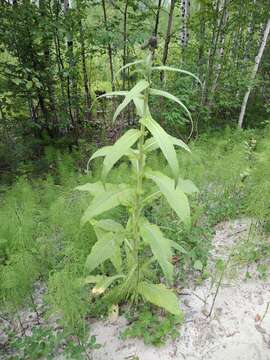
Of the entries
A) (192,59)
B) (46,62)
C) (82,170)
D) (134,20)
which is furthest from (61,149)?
(192,59)

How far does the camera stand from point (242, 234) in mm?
2857

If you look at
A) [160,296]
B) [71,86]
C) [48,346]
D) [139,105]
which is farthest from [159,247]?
[71,86]

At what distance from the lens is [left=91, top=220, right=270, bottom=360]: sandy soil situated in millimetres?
1992

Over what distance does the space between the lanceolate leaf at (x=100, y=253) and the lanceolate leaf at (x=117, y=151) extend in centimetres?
64

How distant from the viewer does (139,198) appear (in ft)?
5.98

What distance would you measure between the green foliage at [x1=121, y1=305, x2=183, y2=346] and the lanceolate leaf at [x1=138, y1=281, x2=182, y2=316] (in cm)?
13

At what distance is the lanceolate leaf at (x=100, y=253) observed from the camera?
6.07 ft

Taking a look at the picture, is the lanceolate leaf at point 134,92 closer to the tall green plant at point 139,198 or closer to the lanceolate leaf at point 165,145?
the tall green plant at point 139,198

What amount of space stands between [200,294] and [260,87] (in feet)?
20.9

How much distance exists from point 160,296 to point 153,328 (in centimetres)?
26

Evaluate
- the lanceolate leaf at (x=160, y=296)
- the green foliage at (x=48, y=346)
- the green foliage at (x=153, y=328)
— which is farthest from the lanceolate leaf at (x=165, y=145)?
the green foliage at (x=48, y=346)

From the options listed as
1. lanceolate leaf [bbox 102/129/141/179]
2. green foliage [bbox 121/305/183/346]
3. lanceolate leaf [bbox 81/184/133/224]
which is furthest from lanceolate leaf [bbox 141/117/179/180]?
green foliage [bbox 121/305/183/346]

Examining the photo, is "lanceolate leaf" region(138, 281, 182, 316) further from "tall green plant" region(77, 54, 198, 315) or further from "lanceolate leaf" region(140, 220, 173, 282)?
"lanceolate leaf" region(140, 220, 173, 282)

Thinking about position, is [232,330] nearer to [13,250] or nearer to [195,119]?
[13,250]
